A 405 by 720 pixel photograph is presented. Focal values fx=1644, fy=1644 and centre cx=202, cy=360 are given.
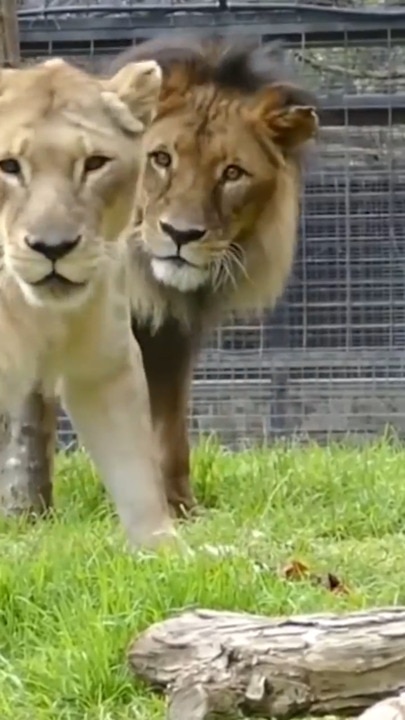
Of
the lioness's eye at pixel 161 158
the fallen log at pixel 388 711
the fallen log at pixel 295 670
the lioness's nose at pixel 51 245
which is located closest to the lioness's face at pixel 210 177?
the lioness's eye at pixel 161 158

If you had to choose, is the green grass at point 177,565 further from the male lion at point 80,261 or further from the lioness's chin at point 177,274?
the lioness's chin at point 177,274

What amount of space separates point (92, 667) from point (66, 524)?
4.16 feet

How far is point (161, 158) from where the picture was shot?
3.58m

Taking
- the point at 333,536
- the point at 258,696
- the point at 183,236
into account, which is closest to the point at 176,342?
the point at 183,236

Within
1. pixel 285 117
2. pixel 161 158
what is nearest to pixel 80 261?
pixel 161 158

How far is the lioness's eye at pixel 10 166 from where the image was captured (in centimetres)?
287

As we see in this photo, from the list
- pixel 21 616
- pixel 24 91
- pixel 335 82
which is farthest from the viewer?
pixel 335 82

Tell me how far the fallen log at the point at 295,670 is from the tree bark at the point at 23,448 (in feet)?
5.92

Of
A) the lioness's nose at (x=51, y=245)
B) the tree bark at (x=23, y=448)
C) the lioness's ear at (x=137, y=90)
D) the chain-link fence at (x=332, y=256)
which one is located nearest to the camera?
the lioness's nose at (x=51, y=245)

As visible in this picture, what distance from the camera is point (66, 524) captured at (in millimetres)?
3486

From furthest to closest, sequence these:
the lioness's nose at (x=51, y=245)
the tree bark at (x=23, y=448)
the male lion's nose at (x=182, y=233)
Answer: the tree bark at (x=23, y=448) → the male lion's nose at (x=182, y=233) → the lioness's nose at (x=51, y=245)

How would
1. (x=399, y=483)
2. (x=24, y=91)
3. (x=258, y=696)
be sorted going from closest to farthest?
(x=258, y=696), (x=24, y=91), (x=399, y=483)

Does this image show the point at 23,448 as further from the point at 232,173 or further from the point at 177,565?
the point at 177,565

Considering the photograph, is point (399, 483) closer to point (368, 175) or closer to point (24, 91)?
point (24, 91)
